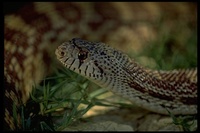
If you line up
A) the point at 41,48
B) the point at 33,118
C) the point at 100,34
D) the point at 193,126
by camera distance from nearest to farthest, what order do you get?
1. the point at 33,118
2. the point at 193,126
3. the point at 41,48
4. the point at 100,34

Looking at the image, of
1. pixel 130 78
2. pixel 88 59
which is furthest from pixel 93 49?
pixel 130 78

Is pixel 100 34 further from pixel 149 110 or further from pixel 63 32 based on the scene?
pixel 149 110

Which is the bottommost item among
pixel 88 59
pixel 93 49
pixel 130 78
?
pixel 130 78

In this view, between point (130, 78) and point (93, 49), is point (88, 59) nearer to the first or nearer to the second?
point (93, 49)

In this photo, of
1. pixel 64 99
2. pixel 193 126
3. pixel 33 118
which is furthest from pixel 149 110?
pixel 33 118

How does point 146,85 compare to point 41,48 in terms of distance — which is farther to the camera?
point 41,48
